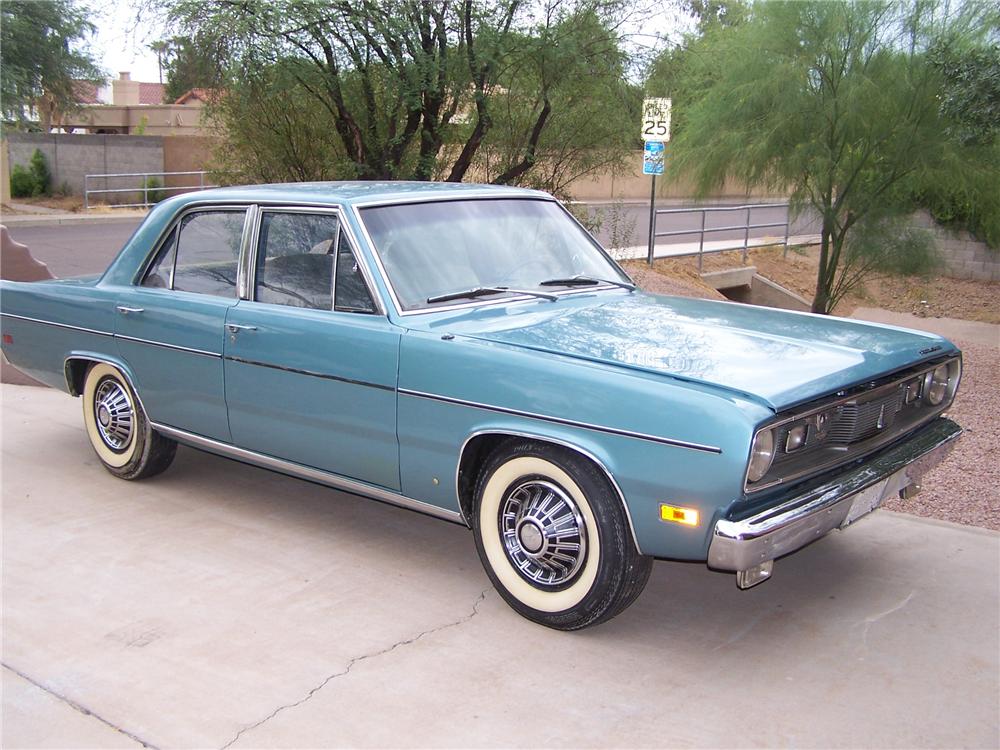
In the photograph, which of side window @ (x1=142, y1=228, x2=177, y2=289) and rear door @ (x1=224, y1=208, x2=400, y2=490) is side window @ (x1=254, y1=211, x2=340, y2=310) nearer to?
rear door @ (x1=224, y1=208, x2=400, y2=490)

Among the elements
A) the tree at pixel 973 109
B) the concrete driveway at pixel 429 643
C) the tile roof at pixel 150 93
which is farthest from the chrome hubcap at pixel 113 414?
the tile roof at pixel 150 93

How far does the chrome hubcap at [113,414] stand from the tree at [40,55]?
18.7 metres

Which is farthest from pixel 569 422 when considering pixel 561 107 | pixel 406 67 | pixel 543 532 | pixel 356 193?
pixel 561 107

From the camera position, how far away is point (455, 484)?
420cm

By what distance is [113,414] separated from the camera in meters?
5.85

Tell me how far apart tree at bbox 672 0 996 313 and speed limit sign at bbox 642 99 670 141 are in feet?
1.87

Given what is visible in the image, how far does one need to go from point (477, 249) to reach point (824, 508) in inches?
80.0

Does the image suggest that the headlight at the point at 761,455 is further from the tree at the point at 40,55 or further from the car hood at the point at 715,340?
the tree at the point at 40,55

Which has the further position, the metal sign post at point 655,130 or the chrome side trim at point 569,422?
the metal sign post at point 655,130

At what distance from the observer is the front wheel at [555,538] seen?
3787mm

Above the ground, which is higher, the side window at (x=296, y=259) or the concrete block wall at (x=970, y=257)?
the side window at (x=296, y=259)

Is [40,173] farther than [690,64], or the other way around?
[40,173]

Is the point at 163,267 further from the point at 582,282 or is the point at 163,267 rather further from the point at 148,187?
the point at 148,187

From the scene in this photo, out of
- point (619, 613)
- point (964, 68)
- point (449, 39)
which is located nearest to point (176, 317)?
point (619, 613)
